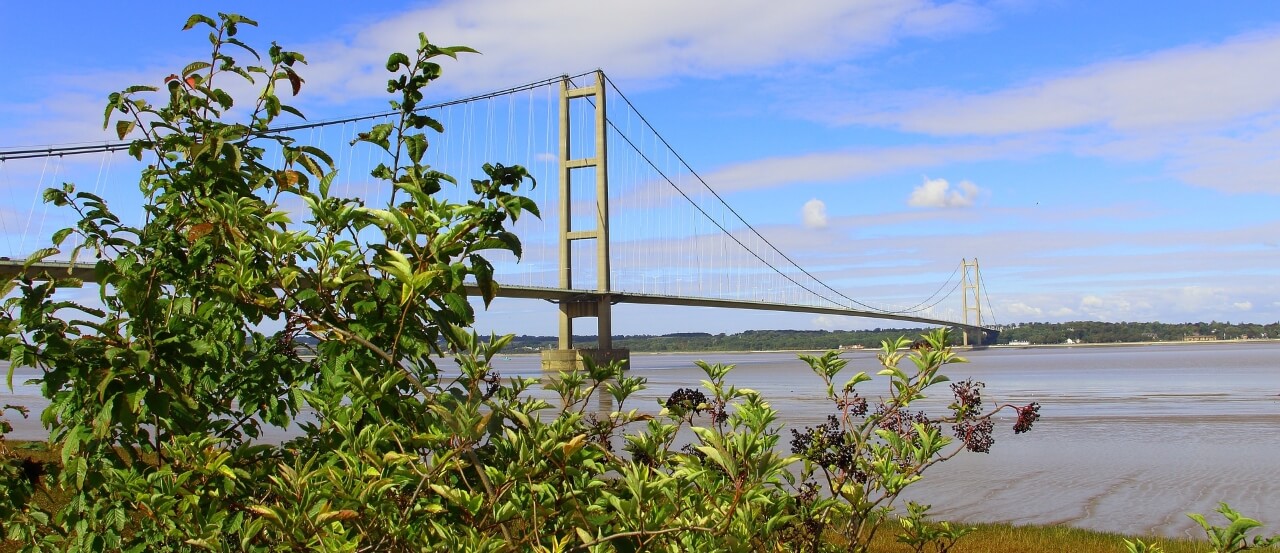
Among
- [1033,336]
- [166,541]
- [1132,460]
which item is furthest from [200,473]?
[1033,336]

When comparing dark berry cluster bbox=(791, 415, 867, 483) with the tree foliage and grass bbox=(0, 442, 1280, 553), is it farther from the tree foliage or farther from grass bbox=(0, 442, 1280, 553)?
grass bbox=(0, 442, 1280, 553)

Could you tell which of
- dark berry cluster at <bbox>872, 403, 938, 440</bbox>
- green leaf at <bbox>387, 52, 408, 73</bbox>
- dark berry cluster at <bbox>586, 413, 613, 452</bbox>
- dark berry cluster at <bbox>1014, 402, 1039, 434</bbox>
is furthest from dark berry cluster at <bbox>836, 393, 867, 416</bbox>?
green leaf at <bbox>387, 52, 408, 73</bbox>

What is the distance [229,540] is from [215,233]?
73 cm

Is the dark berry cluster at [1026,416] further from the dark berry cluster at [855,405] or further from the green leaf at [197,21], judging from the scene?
the green leaf at [197,21]

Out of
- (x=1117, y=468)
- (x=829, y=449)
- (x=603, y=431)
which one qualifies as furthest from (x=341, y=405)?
(x=1117, y=468)

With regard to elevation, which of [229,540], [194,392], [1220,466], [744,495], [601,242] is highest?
[601,242]

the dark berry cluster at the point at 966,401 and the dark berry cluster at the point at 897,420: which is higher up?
the dark berry cluster at the point at 966,401

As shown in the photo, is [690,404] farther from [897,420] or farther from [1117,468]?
[1117,468]

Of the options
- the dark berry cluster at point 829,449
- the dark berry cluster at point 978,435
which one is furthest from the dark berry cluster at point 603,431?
the dark berry cluster at point 978,435

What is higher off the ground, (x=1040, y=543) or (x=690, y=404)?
(x=690, y=404)

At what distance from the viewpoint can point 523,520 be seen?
201 cm

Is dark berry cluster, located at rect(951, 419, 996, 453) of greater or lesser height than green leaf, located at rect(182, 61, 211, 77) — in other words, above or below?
below

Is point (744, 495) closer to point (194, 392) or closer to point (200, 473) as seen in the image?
point (200, 473)

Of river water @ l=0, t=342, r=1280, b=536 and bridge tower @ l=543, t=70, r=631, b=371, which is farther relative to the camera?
bridge tower @ l=543, t=70, r=631, b=371
